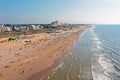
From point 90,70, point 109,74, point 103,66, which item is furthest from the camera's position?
point 103,66

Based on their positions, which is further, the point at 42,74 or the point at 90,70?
the point at 90,70

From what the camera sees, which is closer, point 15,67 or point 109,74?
point 109,74

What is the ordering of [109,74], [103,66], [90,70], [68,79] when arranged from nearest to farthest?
1. [68,79]
2. [109,74]
3. [90,70]
4. [103,66]

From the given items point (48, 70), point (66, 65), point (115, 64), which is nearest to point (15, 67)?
point (48, 70)

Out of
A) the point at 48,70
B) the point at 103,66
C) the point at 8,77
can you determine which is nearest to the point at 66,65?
the point at 48,70

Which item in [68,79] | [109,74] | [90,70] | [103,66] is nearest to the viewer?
[68,79]

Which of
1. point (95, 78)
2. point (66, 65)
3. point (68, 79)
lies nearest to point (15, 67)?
point (66, 65)

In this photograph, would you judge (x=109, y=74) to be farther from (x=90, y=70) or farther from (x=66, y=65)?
(x=66, y=65)

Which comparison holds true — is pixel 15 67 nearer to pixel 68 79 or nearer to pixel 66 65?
pixel 66 65
